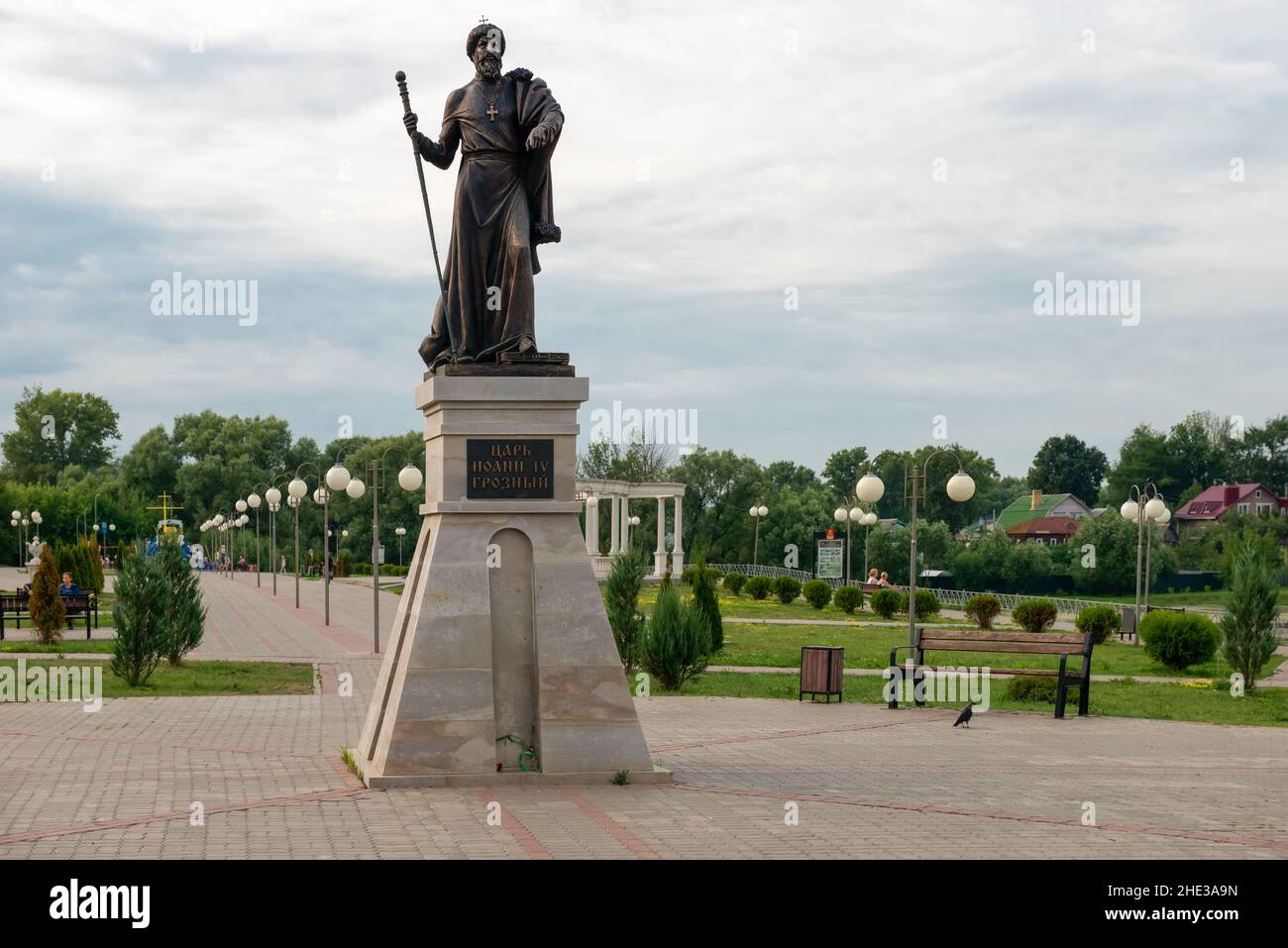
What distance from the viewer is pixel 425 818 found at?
7938 millimetres

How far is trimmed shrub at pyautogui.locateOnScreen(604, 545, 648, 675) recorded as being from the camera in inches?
679

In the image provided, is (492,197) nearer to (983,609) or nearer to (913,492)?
(913,492)

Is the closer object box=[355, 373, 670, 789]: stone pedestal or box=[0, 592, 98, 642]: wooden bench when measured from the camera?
box=[355, 373, 670, 789]: stone pedestal

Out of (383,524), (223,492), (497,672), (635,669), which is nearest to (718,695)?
(635,669)

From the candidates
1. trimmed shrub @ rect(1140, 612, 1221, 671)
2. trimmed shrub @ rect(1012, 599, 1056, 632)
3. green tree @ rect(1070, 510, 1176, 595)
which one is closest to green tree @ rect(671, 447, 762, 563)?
green tree @ rect(1070, 510, 1176, 595)

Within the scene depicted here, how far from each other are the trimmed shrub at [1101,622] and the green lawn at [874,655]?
0.99ft

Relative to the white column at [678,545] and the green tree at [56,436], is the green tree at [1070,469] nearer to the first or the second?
the white column at [678,545]

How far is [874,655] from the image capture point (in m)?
Result: 23.8

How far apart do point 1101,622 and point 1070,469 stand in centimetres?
8432

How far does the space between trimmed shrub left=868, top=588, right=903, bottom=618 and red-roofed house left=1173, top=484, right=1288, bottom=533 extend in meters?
57.3

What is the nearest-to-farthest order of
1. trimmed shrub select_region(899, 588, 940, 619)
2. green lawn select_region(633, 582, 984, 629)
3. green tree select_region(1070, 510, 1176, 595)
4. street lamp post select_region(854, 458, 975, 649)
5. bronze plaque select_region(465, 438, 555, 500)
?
bronze plaque select_region(465, 438, 555, 500)
street lamp post select_region(854, 458, 975, 649)
green lawn select_region(633, 582, 984, 629)
trimmed shrub select_region(899, 588, 940, 619)
green tree select_region(1070, 510, 1176, 595)

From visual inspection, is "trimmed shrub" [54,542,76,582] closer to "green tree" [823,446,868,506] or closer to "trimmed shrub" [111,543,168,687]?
"trimmed shrub" [111,543,168,687]

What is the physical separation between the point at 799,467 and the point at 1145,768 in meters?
102

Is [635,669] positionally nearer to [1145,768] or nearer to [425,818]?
[1145,768]
